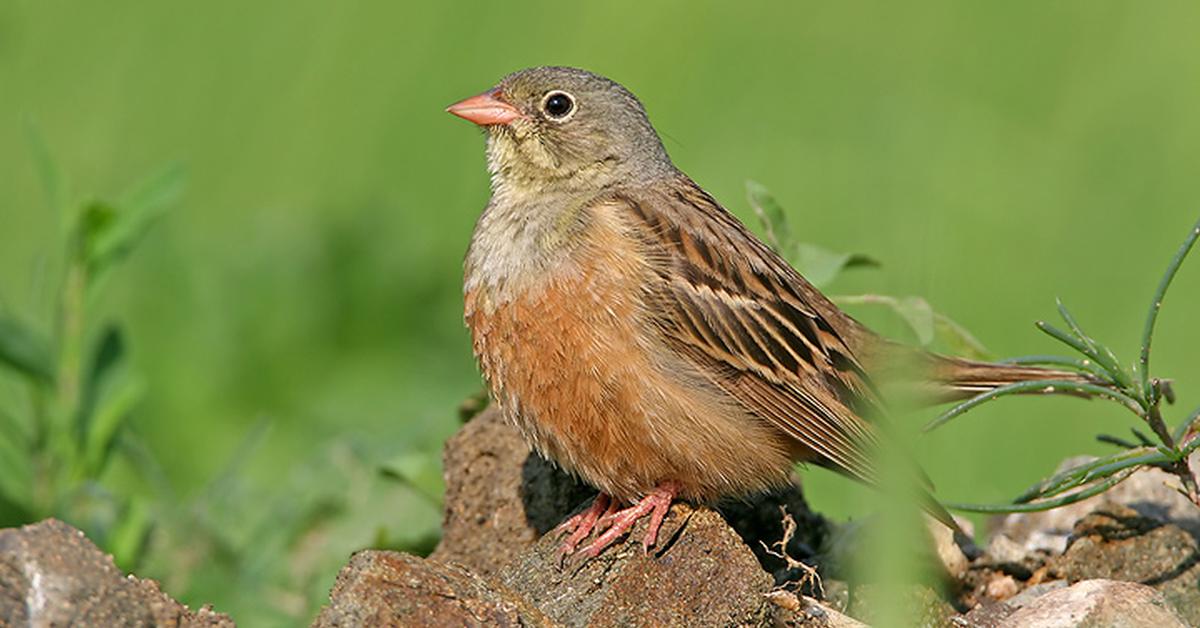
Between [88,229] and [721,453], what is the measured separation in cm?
216

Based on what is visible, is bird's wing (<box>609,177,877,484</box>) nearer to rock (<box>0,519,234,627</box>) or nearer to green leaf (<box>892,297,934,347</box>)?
green leaf (<box>892,297,934,347</box>)

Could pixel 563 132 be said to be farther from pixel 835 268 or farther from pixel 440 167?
pixel 440 167

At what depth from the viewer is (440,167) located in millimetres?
8820

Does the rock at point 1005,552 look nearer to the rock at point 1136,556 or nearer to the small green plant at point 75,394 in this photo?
the rock at point 1136,556

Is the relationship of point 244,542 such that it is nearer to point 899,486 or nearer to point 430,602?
point 430,602

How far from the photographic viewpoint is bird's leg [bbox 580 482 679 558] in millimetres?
4457

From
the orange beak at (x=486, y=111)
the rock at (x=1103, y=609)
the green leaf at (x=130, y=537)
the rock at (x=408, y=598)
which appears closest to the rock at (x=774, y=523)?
the rock at (x=1103, y=609)

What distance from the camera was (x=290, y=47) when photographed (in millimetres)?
9391

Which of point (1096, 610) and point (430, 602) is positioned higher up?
point (430, 602)

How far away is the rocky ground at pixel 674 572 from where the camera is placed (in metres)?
3.68

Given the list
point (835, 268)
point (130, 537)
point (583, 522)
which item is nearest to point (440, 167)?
point (130, 537)

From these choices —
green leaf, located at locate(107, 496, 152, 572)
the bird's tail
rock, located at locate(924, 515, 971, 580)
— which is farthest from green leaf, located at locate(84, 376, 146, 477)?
rock, located at locate(924, 515, 971, 580)

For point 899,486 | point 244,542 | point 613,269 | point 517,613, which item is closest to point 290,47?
point 244,542

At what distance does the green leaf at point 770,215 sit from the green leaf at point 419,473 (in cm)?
114
